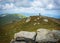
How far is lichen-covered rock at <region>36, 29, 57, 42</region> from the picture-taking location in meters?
5.11

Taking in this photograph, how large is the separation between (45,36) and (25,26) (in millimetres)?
620

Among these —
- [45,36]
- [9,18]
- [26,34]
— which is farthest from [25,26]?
[45,36]

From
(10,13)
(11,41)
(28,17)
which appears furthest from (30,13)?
(11,41)

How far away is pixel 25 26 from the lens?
523 centimetres

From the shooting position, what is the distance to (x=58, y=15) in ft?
17.1

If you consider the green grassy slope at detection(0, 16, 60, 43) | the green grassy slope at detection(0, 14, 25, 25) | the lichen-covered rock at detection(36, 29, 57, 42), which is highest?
the green grassy slope at detection(0, 14, 25, 25)

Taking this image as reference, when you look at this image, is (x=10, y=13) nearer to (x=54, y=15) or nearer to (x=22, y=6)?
(x=22, y=6)

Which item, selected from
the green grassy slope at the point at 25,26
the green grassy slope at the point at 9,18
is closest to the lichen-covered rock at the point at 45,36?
the green grassy slope at the point at 25,26

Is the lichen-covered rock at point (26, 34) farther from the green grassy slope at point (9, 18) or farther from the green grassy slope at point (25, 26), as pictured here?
the green grassy slope at point (9, 18)

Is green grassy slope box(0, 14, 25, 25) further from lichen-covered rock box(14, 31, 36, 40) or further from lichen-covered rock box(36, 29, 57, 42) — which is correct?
lichen-covered rock box(36, 29, 57, 42)

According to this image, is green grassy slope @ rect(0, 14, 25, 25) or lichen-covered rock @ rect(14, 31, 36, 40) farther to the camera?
green grassy slope @ rect(0, 14, 25, 25)

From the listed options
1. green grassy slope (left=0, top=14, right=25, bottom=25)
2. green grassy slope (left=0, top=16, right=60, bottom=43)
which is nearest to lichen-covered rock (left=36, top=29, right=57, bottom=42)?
green grassy slope (left=0, top=16, right=60, bottom=43)

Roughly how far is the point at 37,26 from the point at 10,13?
2.79ft

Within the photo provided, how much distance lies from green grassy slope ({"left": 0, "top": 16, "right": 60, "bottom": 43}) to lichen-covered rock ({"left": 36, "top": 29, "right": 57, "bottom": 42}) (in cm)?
12
